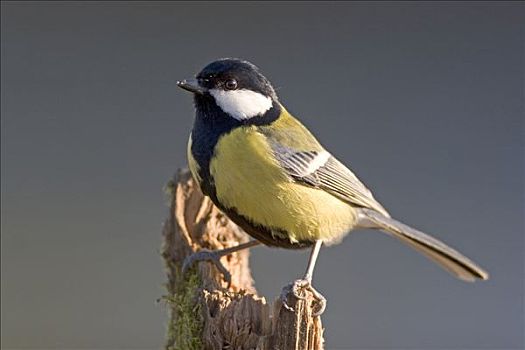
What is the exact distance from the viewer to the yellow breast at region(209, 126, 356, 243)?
74.4 inches

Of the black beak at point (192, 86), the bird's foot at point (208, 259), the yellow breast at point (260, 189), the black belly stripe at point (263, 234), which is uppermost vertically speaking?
the black beak at point (192, 86)

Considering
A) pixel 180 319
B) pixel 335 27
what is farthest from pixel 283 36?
pixel 180 319

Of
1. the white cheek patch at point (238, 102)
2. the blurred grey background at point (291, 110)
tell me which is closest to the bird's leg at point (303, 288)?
the white cheek patch at point (238, 102)

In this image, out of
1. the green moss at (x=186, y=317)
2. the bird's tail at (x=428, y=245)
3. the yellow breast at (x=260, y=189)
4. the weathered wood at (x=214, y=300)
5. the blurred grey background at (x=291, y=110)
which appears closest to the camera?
the weathered wood at (x=214, y=300)

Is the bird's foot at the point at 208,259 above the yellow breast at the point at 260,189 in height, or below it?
below

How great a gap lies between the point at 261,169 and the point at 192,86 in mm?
258

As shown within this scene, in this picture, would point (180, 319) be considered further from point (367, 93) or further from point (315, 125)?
point (367, 93)

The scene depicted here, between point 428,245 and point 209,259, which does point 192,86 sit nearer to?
point 209,259

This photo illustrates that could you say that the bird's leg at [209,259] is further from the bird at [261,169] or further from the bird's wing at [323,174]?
the bird's wing at [323,174]

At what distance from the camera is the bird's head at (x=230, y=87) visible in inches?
77.4

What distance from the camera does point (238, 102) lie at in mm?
1970

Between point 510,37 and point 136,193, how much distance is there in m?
1.74

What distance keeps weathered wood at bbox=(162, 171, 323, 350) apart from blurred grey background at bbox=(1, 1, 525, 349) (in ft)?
4.23

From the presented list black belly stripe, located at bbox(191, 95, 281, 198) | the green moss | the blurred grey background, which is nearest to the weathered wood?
the green moss
